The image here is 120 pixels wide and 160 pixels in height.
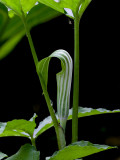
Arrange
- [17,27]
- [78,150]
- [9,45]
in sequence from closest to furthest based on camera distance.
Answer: [78,150] → [17,27] → [9,45]

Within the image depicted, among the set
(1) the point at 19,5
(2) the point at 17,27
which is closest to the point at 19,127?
(1) the point at 19,5

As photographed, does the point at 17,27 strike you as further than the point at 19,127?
Yes

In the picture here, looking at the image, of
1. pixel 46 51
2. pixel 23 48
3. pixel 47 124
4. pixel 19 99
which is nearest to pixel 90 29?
pixel 46 51

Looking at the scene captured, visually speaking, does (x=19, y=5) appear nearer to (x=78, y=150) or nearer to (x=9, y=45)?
(x=78, y=150)

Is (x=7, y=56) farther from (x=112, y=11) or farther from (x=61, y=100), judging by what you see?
(x=61, y=100)

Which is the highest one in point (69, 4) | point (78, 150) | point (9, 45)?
point (69, 4)

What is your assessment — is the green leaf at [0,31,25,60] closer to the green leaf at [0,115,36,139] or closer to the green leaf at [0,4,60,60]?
the green leaf at [0,4,60,60]

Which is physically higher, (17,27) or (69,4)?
(69,4)
